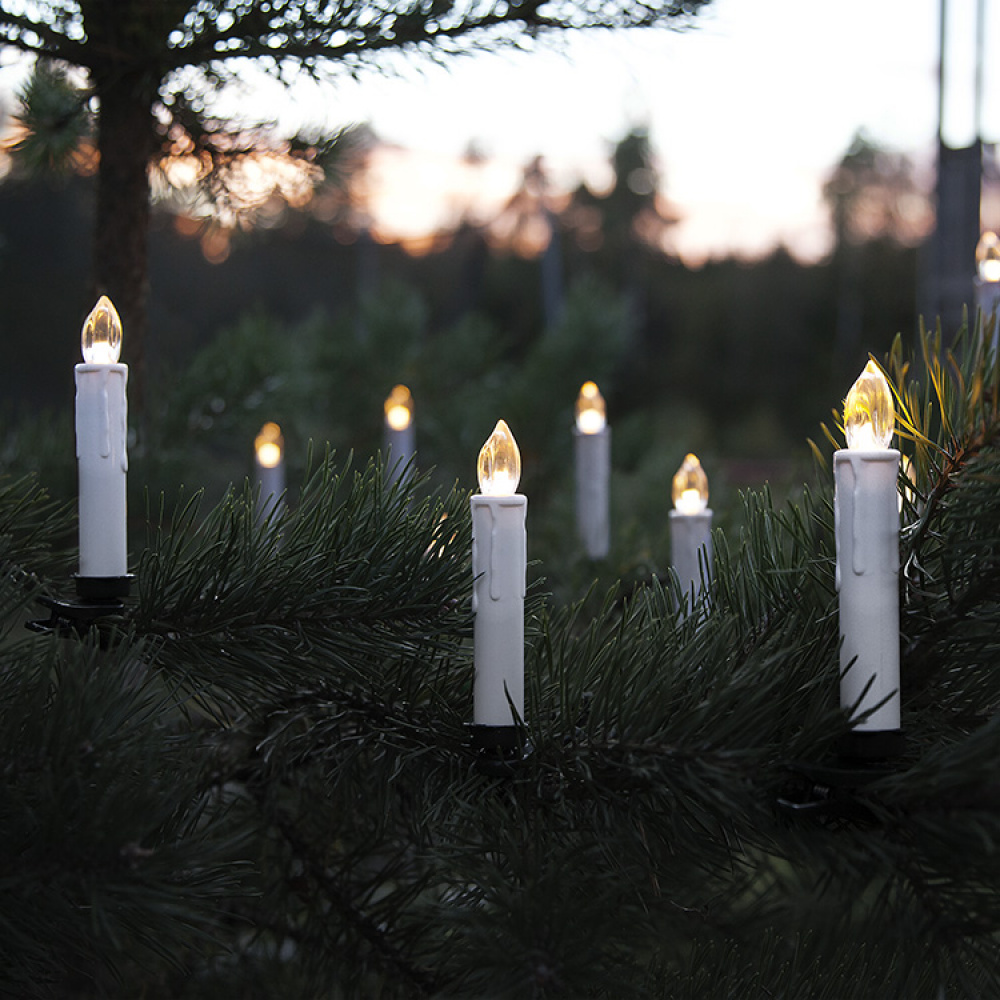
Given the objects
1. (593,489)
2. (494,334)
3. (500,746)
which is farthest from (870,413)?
(494,334)

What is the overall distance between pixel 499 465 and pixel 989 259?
0.47m

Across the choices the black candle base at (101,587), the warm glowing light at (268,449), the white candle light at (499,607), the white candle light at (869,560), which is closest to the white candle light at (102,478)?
the black candle base at (101,587)

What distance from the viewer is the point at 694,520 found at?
23.3 inches

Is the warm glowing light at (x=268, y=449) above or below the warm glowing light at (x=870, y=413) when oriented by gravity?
above

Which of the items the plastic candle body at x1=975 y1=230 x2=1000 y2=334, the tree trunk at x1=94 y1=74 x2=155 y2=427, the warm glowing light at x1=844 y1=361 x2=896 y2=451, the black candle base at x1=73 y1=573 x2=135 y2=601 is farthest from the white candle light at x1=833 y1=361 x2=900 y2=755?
the tree trunk at x1=94 y1=74 x2=155 y2=427

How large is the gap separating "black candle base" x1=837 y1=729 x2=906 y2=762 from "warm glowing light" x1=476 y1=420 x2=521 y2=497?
138mm

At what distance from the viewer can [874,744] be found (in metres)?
0.30

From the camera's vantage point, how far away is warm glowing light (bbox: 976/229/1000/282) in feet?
2.15

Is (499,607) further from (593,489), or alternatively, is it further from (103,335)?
(593,489)

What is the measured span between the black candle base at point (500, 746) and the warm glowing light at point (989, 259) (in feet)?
1.61

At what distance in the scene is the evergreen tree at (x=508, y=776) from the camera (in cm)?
29

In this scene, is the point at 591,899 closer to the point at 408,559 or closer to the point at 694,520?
the point at 408,559

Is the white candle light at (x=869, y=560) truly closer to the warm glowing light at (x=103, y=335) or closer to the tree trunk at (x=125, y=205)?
the warm glowing light at (x=103, y=335)

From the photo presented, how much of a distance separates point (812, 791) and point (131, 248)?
55 centimetres
